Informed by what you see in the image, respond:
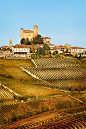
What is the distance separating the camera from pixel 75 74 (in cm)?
3638

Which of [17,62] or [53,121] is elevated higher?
[17,62]

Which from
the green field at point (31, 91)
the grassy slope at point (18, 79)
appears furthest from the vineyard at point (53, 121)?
the grassy slope at point (18, 79)

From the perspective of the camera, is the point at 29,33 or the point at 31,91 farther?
the point at 29,33

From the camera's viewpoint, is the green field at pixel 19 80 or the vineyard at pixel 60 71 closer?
the green field at pixel 19 80

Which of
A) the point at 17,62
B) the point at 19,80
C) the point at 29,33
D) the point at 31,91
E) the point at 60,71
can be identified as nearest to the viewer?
the point at 31,91

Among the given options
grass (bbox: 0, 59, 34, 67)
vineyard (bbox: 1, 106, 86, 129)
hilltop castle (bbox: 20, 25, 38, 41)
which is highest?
hilltop castle (bbox: 20, 25, 38, 41)

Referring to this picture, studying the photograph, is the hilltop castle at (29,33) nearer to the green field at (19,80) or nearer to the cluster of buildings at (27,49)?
the cluster of buildings at (27,49)

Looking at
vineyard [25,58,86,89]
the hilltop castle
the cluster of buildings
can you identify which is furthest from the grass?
the hilltop castle

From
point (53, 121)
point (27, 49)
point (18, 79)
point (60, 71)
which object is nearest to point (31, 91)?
point (18, 79)

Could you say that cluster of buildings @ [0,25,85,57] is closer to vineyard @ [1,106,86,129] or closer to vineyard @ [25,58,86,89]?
vineyard @ [25,58,86,89]

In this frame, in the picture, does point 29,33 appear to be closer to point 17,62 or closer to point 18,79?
point 17,62

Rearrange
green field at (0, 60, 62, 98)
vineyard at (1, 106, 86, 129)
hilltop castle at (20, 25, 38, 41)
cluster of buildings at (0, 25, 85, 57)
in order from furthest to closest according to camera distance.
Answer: hilltop castle at (20, 25, 38, 41) < cluster of buildings at (0, 25, 85, 57) < green field at (0, 60, 62, 98) < vineyard at (1, 106, 86, 129)

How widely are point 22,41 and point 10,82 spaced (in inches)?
1560

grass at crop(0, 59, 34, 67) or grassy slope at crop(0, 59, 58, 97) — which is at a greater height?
grass at crop(0, 59, 34, 67)
